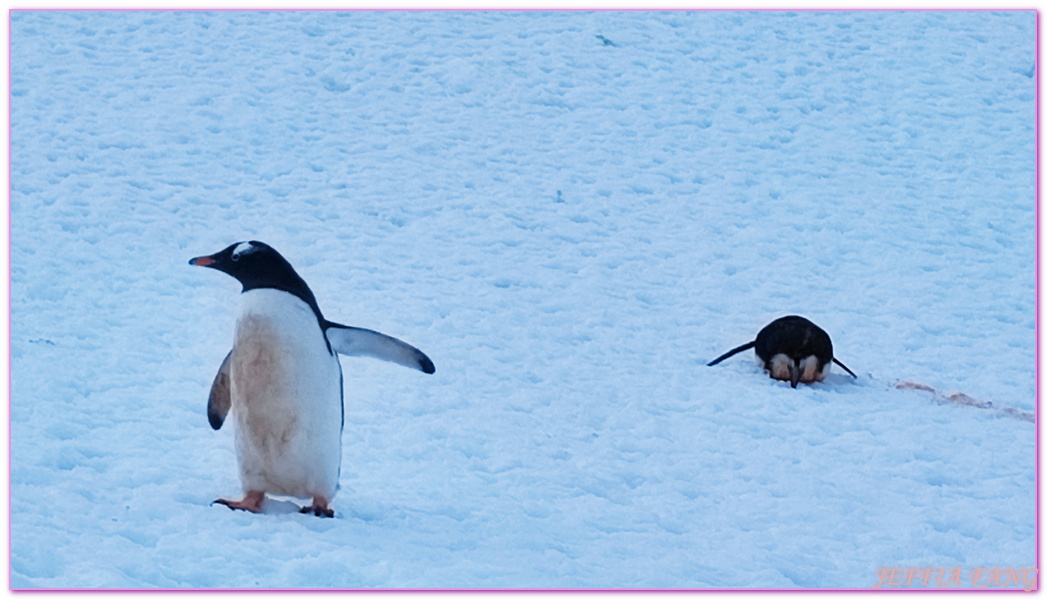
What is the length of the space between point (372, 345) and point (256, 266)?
15.9 inches

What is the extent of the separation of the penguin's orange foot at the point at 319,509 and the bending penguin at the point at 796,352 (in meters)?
2.76

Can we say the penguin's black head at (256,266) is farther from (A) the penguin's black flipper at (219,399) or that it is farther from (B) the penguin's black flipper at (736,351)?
(B) the penguin's black flipper at (736,351)

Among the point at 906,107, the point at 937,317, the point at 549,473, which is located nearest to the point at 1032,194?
the point at 906,107

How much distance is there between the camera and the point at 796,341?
579 centimetres

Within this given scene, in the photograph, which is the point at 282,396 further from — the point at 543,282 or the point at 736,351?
the point at 543,282

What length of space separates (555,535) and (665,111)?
6622 mm

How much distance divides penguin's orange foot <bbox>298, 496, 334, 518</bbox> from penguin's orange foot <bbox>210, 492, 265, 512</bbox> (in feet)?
0.40

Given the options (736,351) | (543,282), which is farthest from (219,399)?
(543,282)

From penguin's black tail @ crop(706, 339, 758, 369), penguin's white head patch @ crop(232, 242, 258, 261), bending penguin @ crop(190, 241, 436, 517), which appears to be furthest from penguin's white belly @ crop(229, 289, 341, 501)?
penguin's black tail @ crop(706, 339, 758, 369)

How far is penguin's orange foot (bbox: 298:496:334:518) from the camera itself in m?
3.55

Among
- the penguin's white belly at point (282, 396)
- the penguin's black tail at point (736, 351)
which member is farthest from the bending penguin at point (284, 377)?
the penguin's black tail at point (736, 351)

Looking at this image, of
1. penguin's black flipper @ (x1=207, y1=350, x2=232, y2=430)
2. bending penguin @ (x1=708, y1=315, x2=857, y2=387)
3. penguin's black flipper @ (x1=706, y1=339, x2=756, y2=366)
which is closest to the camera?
penguin's black flipper @ (x1=207, y1=350, x2=232, y2=430)

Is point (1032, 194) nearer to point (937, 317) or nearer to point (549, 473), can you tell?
point (937, 317)

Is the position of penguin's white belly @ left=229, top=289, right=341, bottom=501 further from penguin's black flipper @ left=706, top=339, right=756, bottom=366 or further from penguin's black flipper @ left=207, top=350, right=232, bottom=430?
penguin's black flipper @ left=706, top=339, right=756, bottom=366
